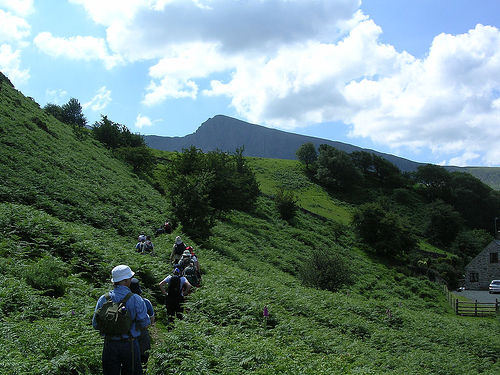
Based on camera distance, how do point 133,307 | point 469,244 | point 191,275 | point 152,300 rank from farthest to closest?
point 469,244 < point 152,300 < point 191,275 < point 133,307

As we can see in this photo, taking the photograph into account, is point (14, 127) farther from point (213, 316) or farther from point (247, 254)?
point (213, 316)

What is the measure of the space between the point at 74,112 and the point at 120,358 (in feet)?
308

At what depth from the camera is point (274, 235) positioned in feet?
147

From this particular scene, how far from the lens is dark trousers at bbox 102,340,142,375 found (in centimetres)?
579

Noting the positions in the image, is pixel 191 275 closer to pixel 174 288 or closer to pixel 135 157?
pixel 174 288

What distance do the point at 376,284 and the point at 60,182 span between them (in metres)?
33.9

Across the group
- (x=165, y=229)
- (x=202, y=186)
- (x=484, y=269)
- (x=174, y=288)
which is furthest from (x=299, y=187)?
(x=174, y=288)

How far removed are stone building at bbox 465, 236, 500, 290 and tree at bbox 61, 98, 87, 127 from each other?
83.8 m

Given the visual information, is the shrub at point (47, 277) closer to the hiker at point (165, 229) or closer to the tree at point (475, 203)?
the hiker at point (165, 229)

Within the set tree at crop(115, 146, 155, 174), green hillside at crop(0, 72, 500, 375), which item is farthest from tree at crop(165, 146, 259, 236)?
tree at crop(115, 146, 155, 174)

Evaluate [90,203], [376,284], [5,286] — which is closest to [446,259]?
[376,284]

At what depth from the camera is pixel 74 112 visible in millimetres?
88562

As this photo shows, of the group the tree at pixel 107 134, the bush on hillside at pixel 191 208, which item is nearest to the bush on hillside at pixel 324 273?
the bush on hillside at pixel 191 208

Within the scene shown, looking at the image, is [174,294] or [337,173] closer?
[174,294]
